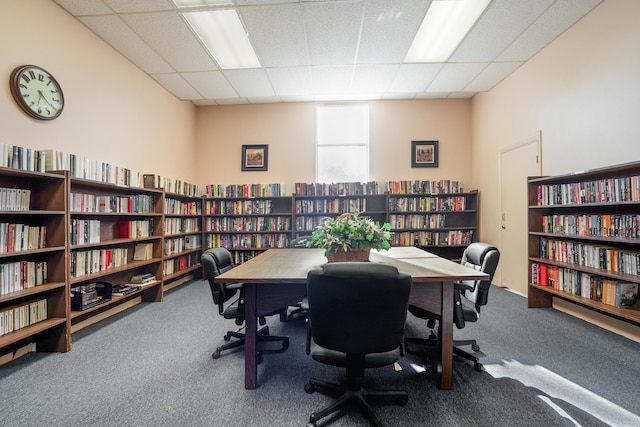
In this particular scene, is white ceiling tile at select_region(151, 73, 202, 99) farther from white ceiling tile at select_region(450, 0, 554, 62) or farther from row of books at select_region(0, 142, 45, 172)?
white ceiling tile at select_region(450, 0, 554, 62)

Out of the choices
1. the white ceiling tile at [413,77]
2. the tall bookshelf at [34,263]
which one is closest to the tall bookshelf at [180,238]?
the tall bookshelf at [34,263]

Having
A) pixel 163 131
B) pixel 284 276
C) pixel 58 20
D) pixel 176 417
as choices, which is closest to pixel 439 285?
pixel 284 276

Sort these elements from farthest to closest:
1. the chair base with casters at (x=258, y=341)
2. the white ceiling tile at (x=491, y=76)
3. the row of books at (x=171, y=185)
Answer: the white ceiling tile at (x=491, y=76) < the row of books at (x=171, y=185) < the chair base with casters at (x=258, y=341)

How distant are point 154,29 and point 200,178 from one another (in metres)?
2.63

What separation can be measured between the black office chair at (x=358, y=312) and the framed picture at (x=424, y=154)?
411 cm

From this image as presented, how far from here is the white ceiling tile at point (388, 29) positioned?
101 inches

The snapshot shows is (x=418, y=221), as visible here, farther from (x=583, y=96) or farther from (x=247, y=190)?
(x=247, y=190)

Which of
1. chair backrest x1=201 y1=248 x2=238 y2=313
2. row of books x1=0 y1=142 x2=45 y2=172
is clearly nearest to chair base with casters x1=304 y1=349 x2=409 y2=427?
chair backrest x1=201 y1=248 x2=238 y2=313

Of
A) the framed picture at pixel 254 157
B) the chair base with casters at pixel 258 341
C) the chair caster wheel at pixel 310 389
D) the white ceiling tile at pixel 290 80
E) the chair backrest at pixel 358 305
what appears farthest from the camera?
the framed picture at pixel 254 157

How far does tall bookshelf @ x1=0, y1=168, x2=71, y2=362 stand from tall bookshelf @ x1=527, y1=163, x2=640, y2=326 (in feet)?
15.5

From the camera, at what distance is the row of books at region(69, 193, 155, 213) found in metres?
Result: 2.43

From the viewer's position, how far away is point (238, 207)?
15.1 feet

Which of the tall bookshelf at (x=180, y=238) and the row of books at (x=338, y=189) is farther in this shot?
the row of books at (x=338, y=189)

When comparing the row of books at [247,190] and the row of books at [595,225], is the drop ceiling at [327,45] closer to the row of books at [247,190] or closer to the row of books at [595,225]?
the row of books at [247,190]
